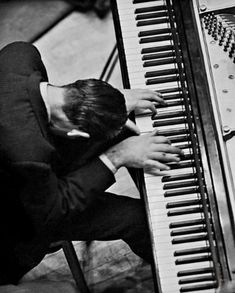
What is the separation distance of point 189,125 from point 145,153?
0.79 ft

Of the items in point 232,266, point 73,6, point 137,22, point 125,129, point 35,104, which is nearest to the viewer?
point 232,266

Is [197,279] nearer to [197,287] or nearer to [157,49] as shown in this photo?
[197,287]

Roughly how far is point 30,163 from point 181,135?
29.7 inches

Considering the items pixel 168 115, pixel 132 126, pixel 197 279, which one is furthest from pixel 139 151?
pixel 197 279

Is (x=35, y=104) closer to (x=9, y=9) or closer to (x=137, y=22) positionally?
(x=137, y=22)

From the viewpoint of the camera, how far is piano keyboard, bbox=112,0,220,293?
288 centimetres

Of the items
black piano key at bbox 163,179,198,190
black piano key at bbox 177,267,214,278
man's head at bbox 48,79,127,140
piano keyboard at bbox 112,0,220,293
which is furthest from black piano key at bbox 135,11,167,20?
black piano key at bbox 177,267,214,278

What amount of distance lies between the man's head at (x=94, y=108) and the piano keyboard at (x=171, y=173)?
0.20 m

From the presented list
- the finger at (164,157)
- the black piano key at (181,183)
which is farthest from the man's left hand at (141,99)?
the black piano key at (181,183)

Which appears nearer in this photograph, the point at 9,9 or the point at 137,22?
the point at 137,22

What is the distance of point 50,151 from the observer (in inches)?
114

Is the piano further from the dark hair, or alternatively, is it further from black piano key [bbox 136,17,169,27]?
the dark hair

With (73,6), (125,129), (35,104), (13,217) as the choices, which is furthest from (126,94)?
(73,6)

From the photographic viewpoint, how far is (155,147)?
2.98 meters
